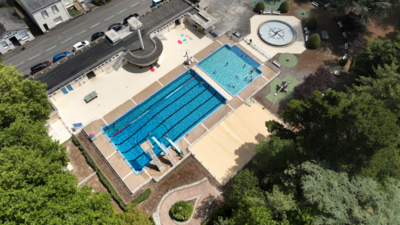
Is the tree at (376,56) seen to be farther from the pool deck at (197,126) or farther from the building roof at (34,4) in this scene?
the building roof at (34,4)

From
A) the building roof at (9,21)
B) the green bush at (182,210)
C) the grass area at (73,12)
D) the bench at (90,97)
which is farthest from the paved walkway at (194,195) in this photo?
the grass area at (73,12)

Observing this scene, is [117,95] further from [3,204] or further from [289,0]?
[289,0]

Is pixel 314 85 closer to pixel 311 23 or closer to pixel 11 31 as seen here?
pixel 311 23

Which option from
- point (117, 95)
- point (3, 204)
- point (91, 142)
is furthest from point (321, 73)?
point (3, 204)

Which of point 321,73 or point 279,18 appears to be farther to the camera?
point 279,18

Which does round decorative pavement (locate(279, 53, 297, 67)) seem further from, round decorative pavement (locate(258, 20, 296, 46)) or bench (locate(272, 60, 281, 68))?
round decorative pavement (locate(258, 20, 296, 46))

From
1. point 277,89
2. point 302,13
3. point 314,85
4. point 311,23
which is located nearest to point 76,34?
point 277,89
